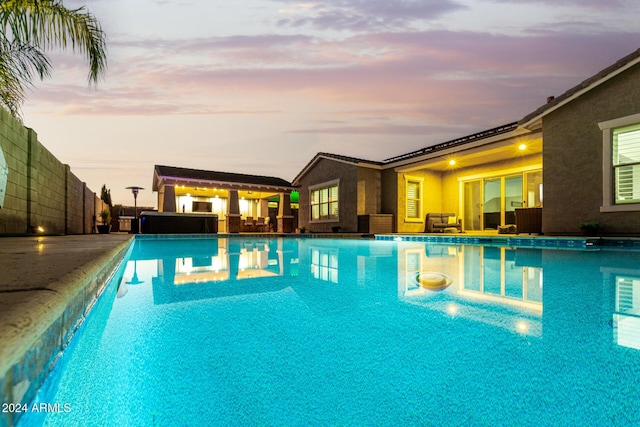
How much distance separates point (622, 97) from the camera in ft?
23.1

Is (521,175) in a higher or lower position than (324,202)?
higher

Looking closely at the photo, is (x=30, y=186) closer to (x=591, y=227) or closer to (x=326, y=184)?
(x=591, y=227)

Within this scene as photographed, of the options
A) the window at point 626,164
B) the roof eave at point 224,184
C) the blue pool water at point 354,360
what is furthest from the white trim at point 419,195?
the blue pool water at point 354,360

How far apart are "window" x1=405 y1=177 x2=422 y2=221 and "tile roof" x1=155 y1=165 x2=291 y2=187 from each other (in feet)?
26.0

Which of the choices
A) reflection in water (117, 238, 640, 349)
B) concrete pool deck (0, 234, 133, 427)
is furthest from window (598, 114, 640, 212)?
concrete pool deck (0, 234, 133, 427)

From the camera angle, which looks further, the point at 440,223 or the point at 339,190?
the point at 339,190

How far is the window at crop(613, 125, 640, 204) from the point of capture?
22.7ft

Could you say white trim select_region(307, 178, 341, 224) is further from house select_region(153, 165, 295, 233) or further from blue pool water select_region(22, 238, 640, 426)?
blue pool water select_region(22, 238, 640, 426)

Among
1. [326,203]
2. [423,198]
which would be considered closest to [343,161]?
[326,203]

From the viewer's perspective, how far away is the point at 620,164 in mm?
7039

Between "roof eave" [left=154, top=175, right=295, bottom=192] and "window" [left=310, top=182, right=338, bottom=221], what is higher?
"roof eave" [left=154, top=175, right=295, bottom=192]

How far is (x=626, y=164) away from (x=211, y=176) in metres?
16.1

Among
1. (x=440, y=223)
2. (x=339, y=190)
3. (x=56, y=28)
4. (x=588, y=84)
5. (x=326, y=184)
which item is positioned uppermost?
(x=588, y=84)

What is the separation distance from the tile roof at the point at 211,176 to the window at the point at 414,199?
792 cm
